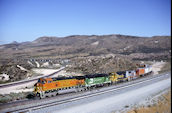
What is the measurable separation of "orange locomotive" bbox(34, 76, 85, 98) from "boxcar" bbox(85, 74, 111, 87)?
243 centimetres

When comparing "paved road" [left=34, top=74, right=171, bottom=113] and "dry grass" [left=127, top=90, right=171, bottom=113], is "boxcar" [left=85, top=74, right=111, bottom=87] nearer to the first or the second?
"paved road" [left=34, top=74, right=171, bottom=113]

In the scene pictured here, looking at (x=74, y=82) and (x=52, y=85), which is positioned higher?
(x=52, y=85)

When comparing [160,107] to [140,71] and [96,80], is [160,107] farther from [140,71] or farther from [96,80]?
[140,71]

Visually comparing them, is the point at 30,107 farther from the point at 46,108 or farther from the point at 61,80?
the point at 61,80

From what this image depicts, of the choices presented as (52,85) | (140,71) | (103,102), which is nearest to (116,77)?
(140,71)

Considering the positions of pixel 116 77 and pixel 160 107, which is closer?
pixel 160 107

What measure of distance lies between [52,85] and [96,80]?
9524 mm

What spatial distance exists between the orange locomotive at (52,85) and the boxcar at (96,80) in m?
2.43

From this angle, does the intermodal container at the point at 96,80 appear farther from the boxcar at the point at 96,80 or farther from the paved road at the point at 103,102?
the paved road at the point at 103,102

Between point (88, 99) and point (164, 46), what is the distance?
417 ft

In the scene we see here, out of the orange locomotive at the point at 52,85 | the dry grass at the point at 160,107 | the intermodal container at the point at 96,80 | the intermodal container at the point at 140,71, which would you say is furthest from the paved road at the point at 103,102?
the intermodal container at the point at 140,71

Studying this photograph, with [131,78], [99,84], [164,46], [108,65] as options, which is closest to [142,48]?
[164,46]

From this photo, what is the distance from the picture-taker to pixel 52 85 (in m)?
22.7

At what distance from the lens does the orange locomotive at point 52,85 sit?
862 inches
